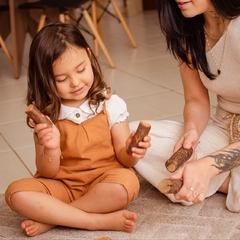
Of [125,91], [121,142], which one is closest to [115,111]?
[121,142]

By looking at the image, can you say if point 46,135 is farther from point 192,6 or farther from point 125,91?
point 125,91

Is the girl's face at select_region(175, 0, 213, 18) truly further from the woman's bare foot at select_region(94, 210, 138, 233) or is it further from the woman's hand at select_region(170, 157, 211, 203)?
the woman's bare foot at select_region(94, 210, 138, 233)

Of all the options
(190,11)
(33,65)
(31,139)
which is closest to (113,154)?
(33,65)

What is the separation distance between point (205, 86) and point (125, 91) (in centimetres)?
122

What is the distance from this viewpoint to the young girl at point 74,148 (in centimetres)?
135

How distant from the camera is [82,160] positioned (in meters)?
1.45

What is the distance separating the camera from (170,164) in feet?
4.06

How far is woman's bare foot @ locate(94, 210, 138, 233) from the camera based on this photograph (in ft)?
4.39

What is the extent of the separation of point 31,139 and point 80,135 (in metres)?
0.76

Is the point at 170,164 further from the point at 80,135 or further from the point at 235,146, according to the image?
the point at 80,135

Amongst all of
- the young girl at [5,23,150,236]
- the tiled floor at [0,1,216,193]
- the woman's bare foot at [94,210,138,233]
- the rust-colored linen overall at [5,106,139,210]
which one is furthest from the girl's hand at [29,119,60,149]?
the tiled floor at [0,1,216,193]

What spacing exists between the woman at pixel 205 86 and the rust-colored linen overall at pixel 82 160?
17cm

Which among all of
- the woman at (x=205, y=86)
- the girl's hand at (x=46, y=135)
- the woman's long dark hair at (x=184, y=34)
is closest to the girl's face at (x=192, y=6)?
the woman at (x=205, y=86)

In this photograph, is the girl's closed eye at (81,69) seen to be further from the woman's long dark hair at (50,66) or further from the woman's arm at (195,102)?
the woman's arm at (195,102)
